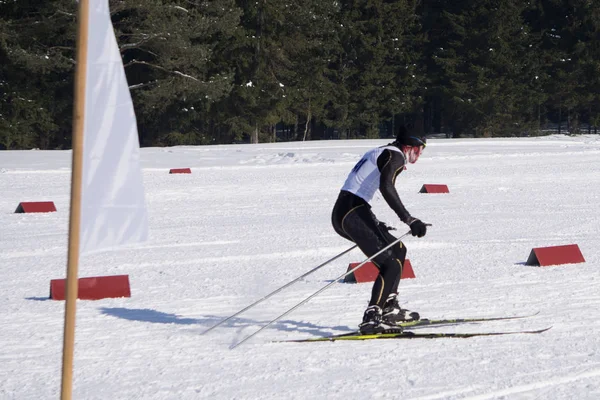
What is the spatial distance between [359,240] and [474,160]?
1836 centimetres

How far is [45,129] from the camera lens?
138 feet

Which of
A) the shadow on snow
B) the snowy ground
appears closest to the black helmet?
the snowy ground

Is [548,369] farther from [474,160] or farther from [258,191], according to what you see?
[474,160]

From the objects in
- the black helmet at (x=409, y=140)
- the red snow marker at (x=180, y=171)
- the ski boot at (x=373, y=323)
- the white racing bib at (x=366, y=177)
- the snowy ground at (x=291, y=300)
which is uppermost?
the black helmet at (x=409, y=140)

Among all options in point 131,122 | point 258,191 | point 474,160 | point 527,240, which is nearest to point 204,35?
point 474,160

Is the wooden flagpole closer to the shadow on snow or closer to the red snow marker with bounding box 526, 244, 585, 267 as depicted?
the shadow on snow

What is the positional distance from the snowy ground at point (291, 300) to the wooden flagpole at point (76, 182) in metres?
1.59

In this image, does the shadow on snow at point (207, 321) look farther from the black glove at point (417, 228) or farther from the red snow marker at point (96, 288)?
the black glove at point (417, 228)

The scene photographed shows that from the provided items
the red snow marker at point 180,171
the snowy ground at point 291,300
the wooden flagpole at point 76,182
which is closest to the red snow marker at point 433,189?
the snowy ground at point 291,300

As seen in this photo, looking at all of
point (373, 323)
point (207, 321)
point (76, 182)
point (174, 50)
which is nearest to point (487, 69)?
point (174, 50)

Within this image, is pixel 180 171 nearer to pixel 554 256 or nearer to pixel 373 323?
pixel 554 256

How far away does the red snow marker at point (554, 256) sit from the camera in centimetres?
991

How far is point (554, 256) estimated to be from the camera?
32.8 ft

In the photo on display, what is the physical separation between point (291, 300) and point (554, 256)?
303cm
